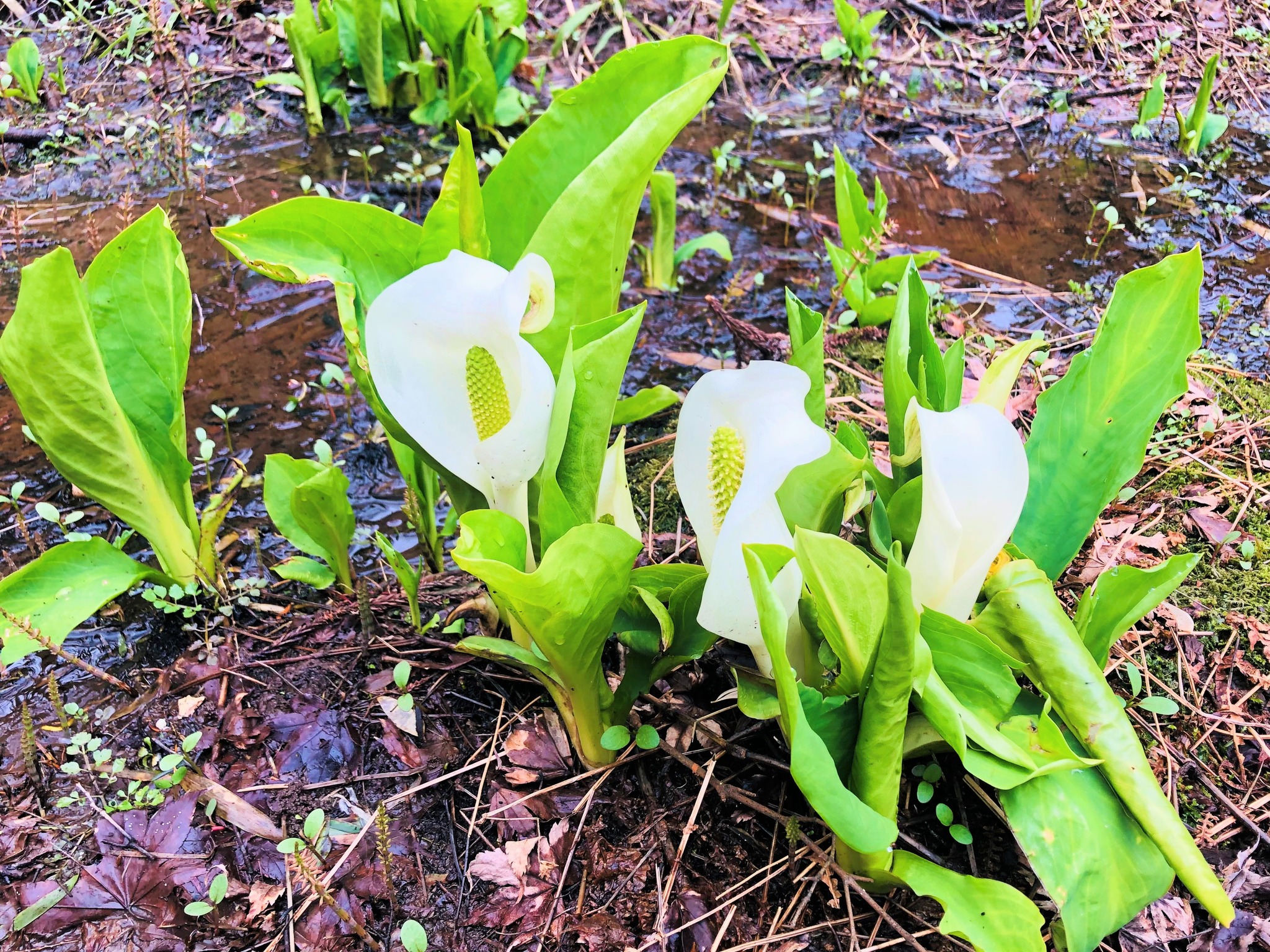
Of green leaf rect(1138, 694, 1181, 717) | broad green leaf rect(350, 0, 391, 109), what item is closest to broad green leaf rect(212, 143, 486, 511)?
green leaf rect(1138, 694, 1181, 717)

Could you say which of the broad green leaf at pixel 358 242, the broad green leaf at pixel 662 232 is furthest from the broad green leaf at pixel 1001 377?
the broad green leaf at pixel 662 232

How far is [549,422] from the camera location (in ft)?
4.07

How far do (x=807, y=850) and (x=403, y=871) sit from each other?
1.93 feet

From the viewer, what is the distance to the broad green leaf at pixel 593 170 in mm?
1277

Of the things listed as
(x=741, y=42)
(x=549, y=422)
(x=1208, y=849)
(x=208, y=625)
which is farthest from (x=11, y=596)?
(x=741, y=42)

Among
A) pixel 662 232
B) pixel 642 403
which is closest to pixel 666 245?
pixel 662 232

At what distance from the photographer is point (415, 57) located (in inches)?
136

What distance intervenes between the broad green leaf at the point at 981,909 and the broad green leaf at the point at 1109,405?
487 millimetres

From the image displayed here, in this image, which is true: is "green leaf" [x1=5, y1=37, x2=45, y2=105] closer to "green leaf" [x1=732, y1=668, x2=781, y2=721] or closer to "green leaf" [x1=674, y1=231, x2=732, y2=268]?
"green leaf" [x1=674, y1=231, x2=732, y2=268]

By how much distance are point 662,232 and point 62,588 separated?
1.72 meters

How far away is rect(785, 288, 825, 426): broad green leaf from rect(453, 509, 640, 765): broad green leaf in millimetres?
358

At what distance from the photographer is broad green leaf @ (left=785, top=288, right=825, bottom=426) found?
4.28 feet

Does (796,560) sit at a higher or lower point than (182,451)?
higher

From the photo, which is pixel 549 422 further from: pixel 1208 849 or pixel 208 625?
pixel 1208 849
